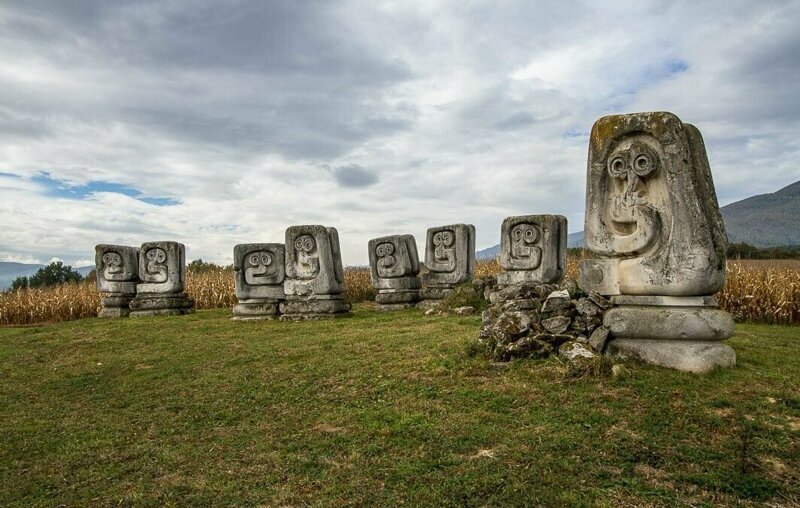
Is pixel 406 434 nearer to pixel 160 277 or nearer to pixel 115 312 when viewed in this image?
pixel 160 277

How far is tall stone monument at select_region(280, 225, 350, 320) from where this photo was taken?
13172 millimetres

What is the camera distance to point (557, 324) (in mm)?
6395

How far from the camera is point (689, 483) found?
3779 mm

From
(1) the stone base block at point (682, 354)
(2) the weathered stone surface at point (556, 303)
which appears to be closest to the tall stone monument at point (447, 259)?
(2) the weathered stone surface at point (556, 303)

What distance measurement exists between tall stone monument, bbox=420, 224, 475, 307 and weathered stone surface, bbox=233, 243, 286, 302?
377 centimetres

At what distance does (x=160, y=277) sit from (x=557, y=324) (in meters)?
12.1

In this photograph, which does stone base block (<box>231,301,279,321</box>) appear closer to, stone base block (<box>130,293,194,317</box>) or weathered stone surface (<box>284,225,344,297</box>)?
weathered stone surface (<box>284,225,344,297</box>)

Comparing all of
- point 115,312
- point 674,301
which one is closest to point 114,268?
point 115,312

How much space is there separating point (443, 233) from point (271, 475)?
11.0 meters

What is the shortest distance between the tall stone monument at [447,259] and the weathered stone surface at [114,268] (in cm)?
810

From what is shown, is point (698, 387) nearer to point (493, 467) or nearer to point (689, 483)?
point (689, 483)

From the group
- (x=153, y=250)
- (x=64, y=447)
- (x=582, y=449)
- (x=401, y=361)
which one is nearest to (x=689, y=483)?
(x=582, y=449)

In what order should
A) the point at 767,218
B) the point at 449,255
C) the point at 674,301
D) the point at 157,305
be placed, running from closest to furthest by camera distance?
the point at 674,301
the point at 449,255
the point at 157,305
the point at 767,218

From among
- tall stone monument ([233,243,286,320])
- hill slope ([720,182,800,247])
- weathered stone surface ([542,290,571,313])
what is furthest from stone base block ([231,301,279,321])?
hill slope ([720,182,800,247])
